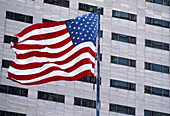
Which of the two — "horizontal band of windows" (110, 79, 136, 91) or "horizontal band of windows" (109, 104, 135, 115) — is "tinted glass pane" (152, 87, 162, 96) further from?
"horizontal band of windows" (109, 104, 135, 115)

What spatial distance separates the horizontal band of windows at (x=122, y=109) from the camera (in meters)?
63.9

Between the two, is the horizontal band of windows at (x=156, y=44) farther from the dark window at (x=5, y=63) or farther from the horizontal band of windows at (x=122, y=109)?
the dark window at (x=5, y=63)

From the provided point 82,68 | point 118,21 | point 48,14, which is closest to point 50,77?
point 82,68

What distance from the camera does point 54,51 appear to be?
32.4 meters

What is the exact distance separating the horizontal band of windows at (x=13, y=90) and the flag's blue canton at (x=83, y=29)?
28303mm

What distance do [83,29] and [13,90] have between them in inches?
1140

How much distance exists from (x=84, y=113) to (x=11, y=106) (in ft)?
31.2

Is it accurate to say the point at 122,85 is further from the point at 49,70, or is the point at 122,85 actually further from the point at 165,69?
the point at 49,70

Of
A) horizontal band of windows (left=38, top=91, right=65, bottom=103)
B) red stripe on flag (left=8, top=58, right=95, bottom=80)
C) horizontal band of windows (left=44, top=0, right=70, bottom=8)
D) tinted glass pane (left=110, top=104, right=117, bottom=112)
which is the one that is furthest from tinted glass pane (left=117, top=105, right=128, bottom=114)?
red stripe on flag (left=8, top=58, right=95, bottom=80)

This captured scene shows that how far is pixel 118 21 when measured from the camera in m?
67.6

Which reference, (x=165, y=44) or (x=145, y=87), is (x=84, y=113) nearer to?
(x=145, y=87)

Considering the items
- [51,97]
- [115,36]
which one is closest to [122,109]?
[115,36]

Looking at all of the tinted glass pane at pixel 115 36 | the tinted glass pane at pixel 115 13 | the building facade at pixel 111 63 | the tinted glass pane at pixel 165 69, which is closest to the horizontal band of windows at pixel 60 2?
the building facade at pixel 111 63

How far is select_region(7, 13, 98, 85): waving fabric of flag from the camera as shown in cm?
3178
